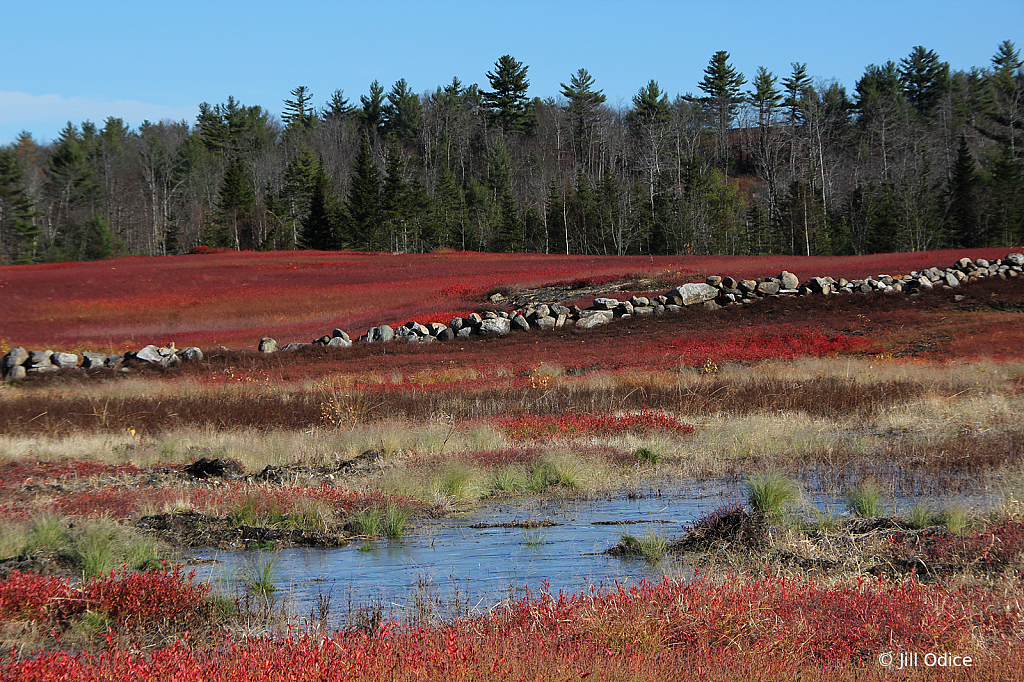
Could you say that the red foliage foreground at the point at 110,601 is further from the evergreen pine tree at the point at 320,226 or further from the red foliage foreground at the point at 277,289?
the evergreen pine tree at the point at 320,226

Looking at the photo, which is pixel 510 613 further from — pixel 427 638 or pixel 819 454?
pixel 819 454

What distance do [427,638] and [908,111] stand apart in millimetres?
115766

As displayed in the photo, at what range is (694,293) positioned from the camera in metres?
33.2

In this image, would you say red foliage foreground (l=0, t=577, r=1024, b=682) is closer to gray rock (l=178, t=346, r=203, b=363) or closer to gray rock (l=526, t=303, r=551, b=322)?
gray rock (l=178, t=346, r=203, b=363)

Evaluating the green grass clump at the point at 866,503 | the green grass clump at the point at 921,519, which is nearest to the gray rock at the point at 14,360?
the green grass clump at the point at 866,503

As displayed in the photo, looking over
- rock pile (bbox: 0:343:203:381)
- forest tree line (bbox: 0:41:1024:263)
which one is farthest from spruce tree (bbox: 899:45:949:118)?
rock pile (bbox: 0:343:203:381)

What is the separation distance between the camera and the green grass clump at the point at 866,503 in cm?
793

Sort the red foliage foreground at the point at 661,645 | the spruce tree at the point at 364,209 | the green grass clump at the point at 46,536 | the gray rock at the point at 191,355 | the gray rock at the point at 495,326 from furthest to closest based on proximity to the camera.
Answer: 1. the spruce tree at the point at 364,209
2. the gray rock at the point at 495,326
3. the gray rock at the point at 191,355
4. the green grass clump at the point at 46,536
5. the red foliage foreground at the point at 661,645

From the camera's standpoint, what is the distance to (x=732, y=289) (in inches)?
1321

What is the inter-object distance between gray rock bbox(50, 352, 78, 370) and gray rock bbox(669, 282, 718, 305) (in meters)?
22.2

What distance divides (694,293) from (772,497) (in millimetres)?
25832

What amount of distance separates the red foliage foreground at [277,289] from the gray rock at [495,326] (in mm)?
4290

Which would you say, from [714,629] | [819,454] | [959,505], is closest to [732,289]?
[819,454]

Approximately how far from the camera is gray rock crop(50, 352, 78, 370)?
26219 millimetres
